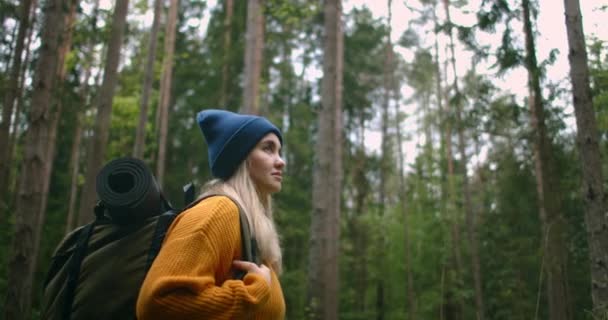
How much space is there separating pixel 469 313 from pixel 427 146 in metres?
8.09

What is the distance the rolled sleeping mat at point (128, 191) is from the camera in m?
1.85

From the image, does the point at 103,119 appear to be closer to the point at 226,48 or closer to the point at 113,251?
the point at 113,251

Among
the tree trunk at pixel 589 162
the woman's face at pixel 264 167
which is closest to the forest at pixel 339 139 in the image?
the tree trunk at pixel 589 162

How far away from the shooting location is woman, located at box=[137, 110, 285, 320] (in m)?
1.72

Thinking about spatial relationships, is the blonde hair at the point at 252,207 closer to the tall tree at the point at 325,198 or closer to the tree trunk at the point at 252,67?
the tree trunk at the point at 252,67

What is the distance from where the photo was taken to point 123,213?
73.2 inches

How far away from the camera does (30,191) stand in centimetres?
641

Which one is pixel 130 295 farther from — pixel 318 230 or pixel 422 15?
pixel 422 15

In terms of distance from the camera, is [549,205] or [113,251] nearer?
[113,251]

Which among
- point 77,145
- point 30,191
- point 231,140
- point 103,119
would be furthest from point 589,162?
point 77,145

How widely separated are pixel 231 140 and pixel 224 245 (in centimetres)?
63

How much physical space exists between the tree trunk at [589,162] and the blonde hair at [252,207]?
4.23 metres

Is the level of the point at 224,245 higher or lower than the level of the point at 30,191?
lower

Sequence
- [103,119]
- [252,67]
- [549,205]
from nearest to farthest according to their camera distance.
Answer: [549,205], [103,119], [252,67]
